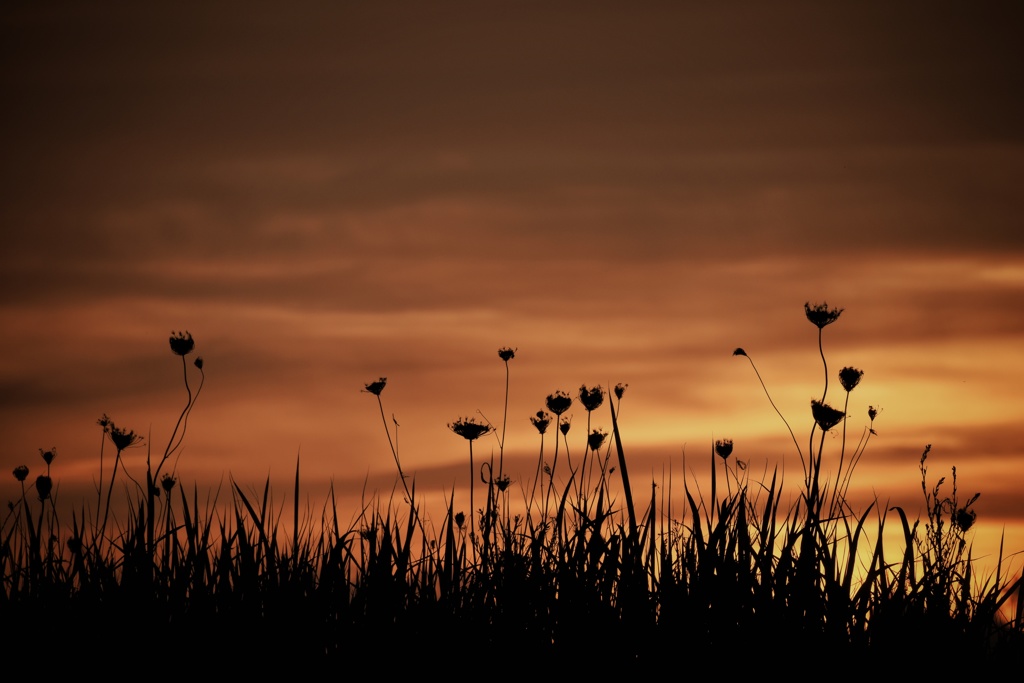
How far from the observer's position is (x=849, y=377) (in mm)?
6320

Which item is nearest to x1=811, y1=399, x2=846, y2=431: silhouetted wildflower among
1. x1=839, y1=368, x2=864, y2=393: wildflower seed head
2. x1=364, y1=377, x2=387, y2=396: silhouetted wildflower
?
x1=839, y1=368, x2=864, y2=393: wildflower seed head

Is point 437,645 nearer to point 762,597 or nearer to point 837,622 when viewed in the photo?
point 762,597

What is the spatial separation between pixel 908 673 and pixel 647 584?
53.6 inches

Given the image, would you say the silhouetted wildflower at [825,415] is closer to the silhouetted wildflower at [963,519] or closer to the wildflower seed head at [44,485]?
the silhouetted wildflower at [963,519]

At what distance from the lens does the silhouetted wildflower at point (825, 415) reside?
587 cm

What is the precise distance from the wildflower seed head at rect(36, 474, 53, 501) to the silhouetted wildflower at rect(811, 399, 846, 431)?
14.4 feet

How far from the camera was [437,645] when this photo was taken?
574 centimetres

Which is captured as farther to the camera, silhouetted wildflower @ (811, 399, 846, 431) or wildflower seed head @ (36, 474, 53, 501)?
wildflower seed head @ (36, 474, 53, 501)

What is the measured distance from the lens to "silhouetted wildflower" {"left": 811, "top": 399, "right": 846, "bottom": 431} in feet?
19.3

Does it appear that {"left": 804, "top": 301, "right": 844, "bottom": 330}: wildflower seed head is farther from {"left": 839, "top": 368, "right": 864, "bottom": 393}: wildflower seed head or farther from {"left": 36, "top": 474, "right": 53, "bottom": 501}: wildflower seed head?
{"left": 36, "top": 474, "right": 53, "bottom": 501}: wildflower seed head

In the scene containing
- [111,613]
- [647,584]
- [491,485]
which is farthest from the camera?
[491,485]

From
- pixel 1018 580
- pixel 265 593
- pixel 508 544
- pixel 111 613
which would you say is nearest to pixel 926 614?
pixel 1018 580

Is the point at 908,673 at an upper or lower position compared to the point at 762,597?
lower

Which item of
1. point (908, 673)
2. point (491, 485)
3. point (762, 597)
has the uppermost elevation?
point (491, 485)
